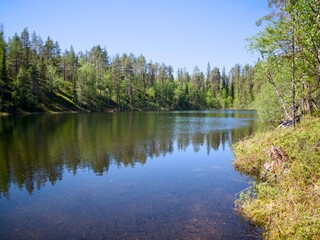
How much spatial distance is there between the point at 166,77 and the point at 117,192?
157542 mm

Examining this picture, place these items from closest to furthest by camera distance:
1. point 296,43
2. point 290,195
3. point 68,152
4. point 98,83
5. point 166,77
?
point 290,195 → point 296,43 → point 68,152 → point 98,83 → point 166,77

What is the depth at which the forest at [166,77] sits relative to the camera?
17719mm

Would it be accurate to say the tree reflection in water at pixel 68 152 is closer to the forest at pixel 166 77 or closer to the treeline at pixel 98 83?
the forest at pixel 166 77

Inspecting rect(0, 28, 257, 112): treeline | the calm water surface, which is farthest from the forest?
the calm water surface

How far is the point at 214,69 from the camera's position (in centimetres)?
19088

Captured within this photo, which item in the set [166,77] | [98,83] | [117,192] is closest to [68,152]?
[117,192]

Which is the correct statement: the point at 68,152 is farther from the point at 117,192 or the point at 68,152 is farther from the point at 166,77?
the point at 166,77

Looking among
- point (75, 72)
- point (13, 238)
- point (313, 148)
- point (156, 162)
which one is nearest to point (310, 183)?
point (313, 148)

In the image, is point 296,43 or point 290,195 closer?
point 290,195

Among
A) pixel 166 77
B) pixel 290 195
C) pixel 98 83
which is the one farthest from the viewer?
pixel 166 77

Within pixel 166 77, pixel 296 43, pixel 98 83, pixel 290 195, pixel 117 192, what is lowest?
pixel 117 192

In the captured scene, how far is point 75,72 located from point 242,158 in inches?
4283

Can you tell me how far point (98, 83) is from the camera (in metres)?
120

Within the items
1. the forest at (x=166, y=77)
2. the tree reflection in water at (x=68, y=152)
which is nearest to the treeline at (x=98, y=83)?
the forest at (x=166, y=77)
